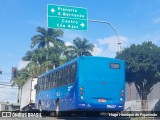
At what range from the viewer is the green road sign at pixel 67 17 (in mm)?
24652

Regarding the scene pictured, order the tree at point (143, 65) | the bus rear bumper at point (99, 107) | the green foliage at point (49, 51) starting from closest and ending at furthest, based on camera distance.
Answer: the bus rear bumper at point (99, 107) → the tree at point (143, 65) → the green foliage at point (49, 51)

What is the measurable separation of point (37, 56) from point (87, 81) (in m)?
38.8

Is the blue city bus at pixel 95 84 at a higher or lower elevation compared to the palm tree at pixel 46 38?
lower

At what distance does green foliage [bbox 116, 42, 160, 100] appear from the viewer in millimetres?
42969

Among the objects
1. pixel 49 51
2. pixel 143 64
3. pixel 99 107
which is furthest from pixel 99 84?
pixel 49 51

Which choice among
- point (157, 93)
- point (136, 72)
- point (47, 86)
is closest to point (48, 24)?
point (47, 86)

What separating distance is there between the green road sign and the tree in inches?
760

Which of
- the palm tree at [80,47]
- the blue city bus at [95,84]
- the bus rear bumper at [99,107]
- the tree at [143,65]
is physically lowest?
the bus rear bumper at [99,107]

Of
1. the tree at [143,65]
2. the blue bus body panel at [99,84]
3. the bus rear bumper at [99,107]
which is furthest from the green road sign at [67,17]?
the tree at [143,65]

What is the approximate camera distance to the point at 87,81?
17844 mm

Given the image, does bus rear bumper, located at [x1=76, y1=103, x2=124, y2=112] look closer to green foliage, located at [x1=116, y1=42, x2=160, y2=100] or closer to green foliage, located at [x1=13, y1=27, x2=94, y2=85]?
green foliage, located at [x1=116, y1=42, x2=160, y2=100]

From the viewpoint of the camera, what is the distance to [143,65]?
42781 millimetres

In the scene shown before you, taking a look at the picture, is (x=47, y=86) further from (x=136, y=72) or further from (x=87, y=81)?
(x=136, y=72)

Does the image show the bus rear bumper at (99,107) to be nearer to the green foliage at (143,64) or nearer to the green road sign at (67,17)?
the green road sign at (67,17)
